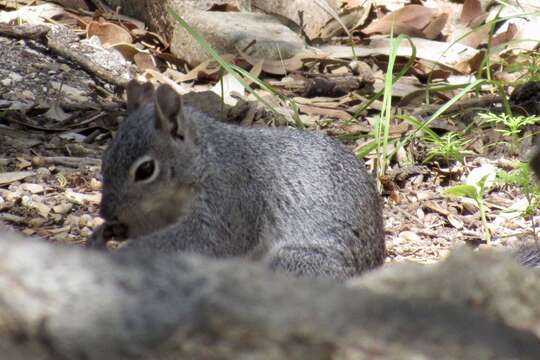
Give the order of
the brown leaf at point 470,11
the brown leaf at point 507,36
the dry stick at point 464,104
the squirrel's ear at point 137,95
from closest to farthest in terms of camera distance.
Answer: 1. the squirrel's ear at point 137,95
2. the dry stick at point 464,104
3. the brown leaf at point 507,36
4. the brown leaf at point 470,11

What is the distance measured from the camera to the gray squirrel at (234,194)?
3.69m

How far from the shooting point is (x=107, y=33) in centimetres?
673

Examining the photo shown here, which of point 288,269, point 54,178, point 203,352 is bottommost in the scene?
point 54,178

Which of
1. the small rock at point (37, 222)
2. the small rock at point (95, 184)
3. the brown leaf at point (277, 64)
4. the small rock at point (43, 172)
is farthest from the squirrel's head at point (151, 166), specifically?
the brown leaf at point (277, 64)

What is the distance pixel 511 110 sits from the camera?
228 inches

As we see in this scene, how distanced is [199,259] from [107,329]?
262 millimetres

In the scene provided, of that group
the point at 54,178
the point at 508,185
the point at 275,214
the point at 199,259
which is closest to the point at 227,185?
the point at 275,214

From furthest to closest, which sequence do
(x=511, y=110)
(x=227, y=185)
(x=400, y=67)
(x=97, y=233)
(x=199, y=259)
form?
1. (x=400, y=67)
2. (x=511, y=110)
3. (x=227, y=185)
4. (x=97, y=233)
5. (x=199, y=259)

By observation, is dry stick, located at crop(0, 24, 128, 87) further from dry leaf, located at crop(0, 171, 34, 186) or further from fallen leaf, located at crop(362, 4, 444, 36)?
fallen leaf, located at crop(362, 4, 444, 36)

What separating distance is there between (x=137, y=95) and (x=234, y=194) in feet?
2.00

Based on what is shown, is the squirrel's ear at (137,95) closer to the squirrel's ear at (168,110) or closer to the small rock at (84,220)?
the squirrel's ear at (168,110)

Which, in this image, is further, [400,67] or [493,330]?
[400,67]

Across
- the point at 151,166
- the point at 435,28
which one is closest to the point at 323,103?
the point at 435,28

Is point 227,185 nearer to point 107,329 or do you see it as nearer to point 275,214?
point 275,214
